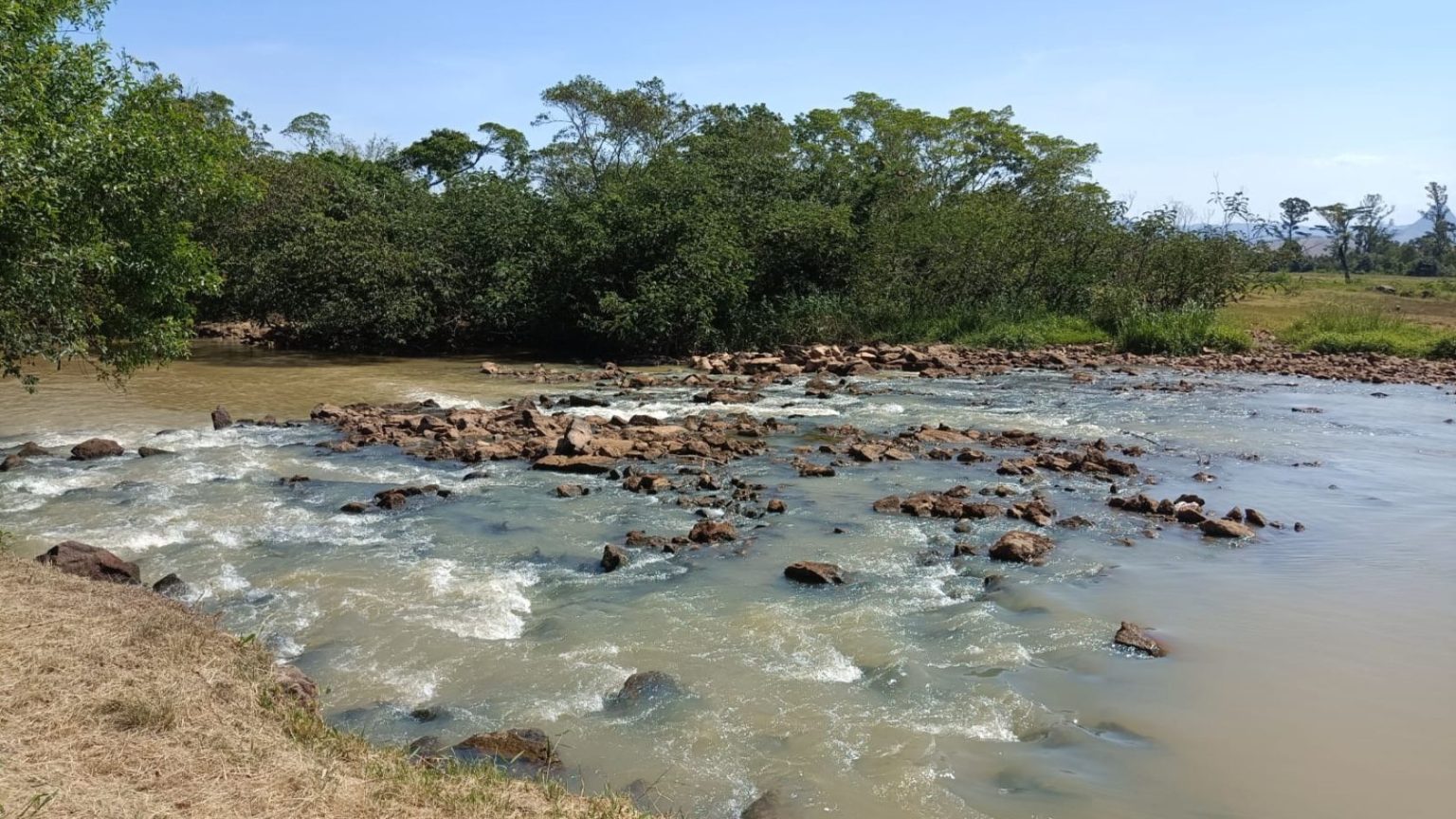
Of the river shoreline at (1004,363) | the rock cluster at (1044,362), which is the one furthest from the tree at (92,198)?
the rock cluster at (1044,362)

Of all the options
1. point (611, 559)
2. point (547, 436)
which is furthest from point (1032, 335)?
point (611, 559)

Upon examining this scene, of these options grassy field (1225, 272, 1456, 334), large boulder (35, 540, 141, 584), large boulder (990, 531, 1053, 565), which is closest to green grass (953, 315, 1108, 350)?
grassy field (1225, 272, 1456, 334)

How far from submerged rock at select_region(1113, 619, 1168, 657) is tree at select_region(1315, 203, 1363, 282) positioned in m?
70.5

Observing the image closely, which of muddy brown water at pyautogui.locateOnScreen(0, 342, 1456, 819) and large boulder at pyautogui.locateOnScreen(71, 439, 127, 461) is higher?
large boulder at pyautogui.locateOnScreen(71, 439, 127, 461)

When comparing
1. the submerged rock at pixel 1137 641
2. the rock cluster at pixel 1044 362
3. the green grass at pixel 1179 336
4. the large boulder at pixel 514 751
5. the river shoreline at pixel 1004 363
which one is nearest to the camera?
the large boulder at pixel 514 751

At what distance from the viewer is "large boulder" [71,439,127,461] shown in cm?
1437

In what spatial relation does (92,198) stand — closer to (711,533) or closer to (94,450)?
(94,450)

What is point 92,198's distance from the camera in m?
12.4

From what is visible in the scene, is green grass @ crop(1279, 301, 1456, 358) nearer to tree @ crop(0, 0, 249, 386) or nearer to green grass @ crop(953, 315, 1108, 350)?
green grass @ crop(953, 315, 1108, 350)

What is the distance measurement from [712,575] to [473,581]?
7.31 ft

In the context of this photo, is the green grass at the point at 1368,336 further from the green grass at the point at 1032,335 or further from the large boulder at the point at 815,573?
the large boulder at the point at 815,573

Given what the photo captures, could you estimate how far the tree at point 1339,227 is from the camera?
224ft

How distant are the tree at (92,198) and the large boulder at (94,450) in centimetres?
109

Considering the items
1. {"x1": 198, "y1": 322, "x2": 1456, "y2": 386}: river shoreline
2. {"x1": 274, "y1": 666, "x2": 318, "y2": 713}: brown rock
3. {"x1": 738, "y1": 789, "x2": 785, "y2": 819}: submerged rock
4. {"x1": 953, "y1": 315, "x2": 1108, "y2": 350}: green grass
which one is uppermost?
{"x1": 953, "y1": 315, "x2": 1108, "y2": 350}: green grass
